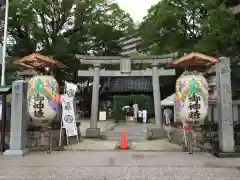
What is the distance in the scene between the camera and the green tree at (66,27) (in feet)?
101

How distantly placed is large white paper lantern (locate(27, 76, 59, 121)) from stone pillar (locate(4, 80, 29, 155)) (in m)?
0.35

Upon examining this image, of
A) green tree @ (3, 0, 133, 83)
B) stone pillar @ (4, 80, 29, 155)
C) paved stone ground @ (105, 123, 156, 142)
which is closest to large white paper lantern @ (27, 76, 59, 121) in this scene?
stone pillar @ (4, 80, 29, 155)

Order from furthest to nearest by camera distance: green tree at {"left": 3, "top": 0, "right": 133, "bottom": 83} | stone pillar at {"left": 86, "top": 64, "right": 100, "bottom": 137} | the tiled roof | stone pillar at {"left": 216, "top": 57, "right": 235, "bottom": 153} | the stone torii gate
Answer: the tiled roof < green tree at {"left": 3, "top": 0, "right": 133, "bottom": 83} < the stone torii gate < stone pillar at {"left": 86, "top": 64, "right": 100, "bottom": 137} < stone pillar at {"left": 216, "top": 57, "right": 235, "bottom": 153}

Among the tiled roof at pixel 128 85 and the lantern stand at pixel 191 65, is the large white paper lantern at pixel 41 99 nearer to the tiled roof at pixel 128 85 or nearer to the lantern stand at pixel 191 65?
the lantern stand at pixel 191 65

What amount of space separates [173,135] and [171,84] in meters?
24.2

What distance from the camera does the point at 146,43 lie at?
31734mm

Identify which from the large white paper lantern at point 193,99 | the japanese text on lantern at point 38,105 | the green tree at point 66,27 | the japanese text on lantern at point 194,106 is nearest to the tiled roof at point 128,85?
the green tree at point 66,27

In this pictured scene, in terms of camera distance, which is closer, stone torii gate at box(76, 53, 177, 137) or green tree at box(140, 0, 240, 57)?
stone torii gate at box(76, 53, 177, 137)

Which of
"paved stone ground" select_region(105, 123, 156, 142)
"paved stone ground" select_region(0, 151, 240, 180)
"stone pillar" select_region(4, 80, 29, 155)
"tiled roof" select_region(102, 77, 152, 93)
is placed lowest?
"paved stone ground" select_region(0, 151, 240, 180)

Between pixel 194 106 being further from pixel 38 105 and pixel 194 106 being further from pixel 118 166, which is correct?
pixel 38 105

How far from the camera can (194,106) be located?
10.5 m

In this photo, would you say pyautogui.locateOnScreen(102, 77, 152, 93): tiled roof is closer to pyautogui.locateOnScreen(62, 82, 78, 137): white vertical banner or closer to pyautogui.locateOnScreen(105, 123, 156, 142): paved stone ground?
pyautogui.locateOnScreen(105, 123, 156, 142): paved stone ground

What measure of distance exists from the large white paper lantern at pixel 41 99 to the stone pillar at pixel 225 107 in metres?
6.01

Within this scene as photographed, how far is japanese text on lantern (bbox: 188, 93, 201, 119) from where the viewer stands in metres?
10.5
